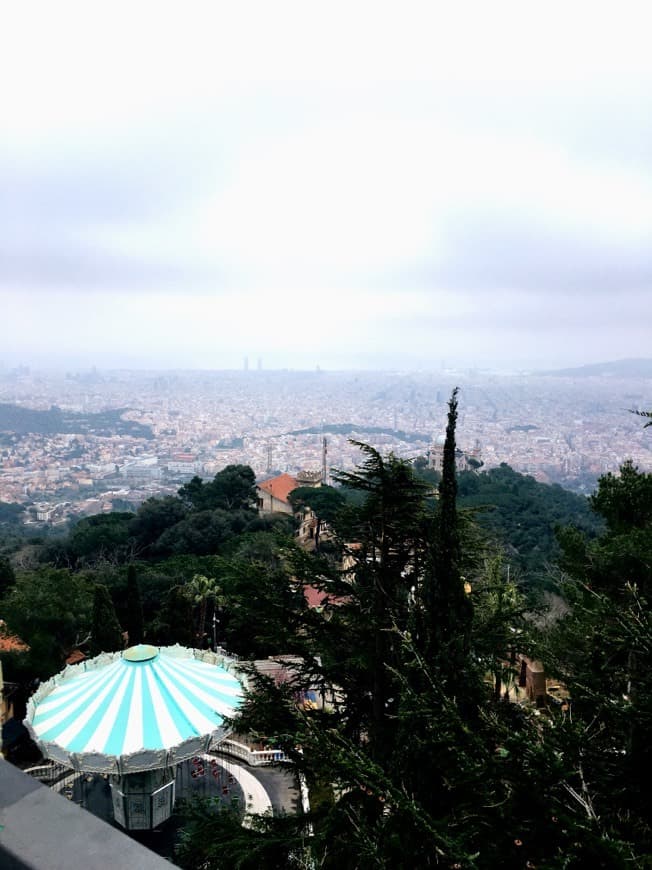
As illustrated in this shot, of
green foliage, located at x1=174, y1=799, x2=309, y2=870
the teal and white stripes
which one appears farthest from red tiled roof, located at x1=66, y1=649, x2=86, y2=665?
green foliage, located at x1=174, y1=799, x2=309, y2=870

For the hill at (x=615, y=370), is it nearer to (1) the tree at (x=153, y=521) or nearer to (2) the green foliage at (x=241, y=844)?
(1) the tree at (x=153, y=521)

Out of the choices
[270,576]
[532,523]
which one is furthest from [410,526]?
[532,523]

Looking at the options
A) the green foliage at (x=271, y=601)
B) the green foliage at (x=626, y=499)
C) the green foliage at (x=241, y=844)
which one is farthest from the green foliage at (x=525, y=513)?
the green foliage at (x=241, y=844)

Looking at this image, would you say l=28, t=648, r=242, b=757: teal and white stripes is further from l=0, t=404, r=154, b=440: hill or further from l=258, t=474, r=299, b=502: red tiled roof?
l=0, t=404, r=154, b=440: hill

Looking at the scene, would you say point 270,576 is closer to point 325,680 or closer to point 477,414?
point 325,680

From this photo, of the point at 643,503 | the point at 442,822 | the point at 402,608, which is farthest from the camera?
the point at 643,503

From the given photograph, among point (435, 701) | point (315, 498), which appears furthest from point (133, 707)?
point (315, 498)
